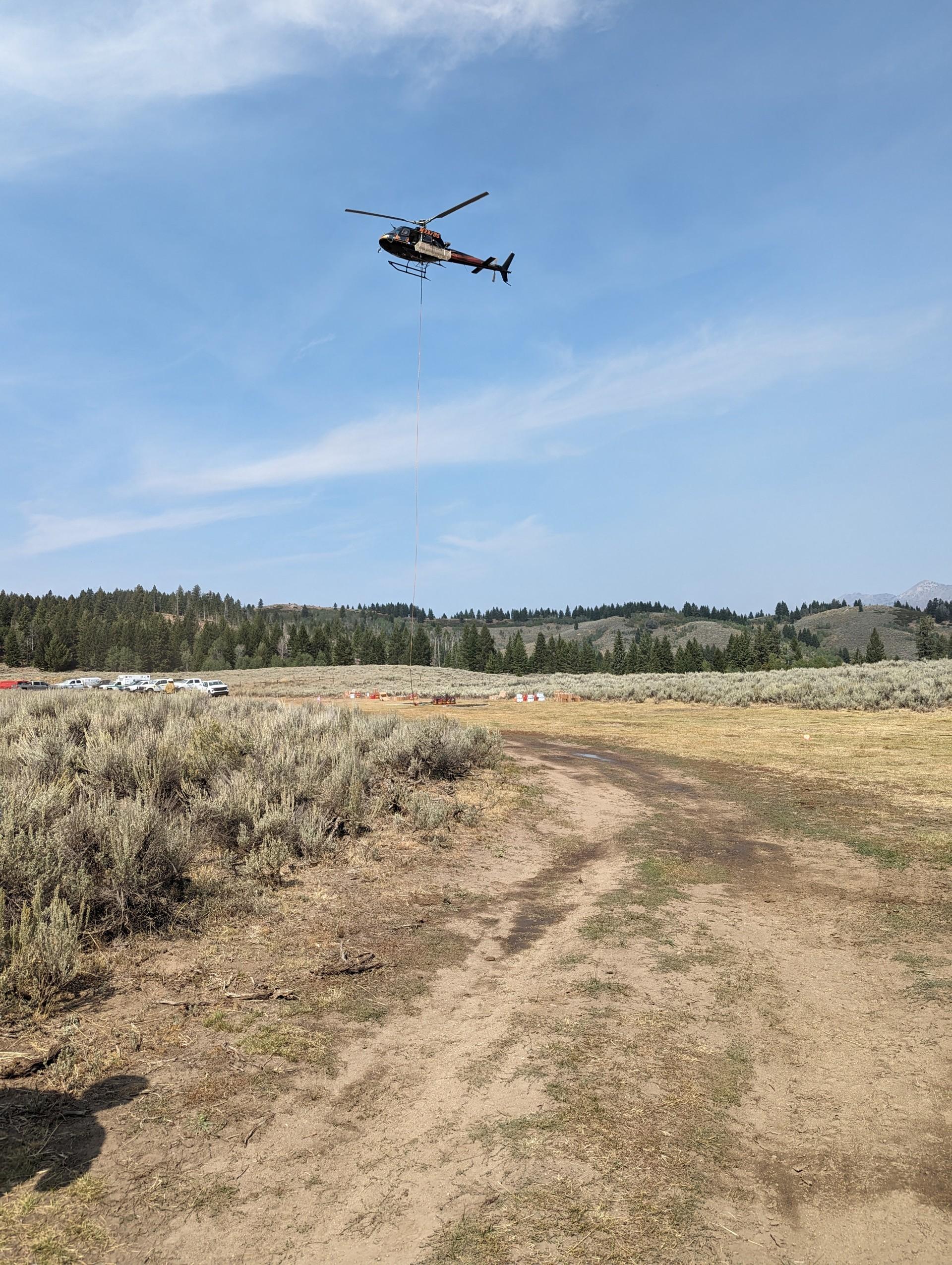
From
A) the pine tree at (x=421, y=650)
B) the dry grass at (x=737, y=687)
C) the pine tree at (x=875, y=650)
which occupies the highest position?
the pine tree at (x=421, y=650)

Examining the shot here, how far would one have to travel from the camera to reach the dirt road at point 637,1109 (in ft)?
10.7

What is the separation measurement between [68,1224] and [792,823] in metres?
11.1

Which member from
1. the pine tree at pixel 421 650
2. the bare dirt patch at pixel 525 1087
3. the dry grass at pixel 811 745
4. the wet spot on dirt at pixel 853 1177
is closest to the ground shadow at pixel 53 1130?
the bare dirt patch at pixel 525 1087

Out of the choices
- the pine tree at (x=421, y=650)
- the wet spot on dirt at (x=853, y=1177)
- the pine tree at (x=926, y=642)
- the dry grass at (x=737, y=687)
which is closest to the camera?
the wet spot on dirt at (x=853, y=1177)

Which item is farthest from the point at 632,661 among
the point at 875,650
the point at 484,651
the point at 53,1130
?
the point at 53,1130

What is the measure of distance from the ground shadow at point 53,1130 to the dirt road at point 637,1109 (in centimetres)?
73

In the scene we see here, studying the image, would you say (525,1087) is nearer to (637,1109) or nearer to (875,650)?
(637,1109)

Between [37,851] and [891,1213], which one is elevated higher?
[37,851]

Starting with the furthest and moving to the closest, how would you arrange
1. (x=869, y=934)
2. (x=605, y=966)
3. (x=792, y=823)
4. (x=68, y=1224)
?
(x=792, y=823) → (x=869, y=934) → (x=605, y=966) → (x=68, y=1224)

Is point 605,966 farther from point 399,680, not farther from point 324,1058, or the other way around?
point 399,680

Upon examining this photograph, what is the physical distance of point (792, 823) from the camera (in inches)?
460

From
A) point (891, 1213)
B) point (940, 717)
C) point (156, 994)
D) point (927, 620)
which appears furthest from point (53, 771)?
point (927, 620)

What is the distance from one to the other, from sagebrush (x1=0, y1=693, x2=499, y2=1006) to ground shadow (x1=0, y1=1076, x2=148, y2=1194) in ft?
3.83

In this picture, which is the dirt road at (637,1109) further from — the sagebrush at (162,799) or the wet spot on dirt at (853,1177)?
the sagebrush at (162,799)
